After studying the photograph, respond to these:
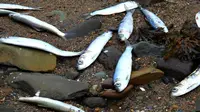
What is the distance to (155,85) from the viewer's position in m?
5.48

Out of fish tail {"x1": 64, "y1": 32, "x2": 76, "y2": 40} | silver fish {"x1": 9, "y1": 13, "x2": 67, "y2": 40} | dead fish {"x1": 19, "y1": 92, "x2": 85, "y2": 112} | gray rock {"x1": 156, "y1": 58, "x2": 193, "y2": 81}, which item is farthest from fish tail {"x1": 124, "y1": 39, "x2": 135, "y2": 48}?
dead fish {"x1": 19, "y1": 92, "x2": 85, "y2": 112}

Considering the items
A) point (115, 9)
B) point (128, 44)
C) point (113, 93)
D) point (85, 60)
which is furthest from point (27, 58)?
point (115, 9)

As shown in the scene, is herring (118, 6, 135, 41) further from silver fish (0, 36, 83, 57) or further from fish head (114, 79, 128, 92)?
fish head (114, 79, 128, 92)

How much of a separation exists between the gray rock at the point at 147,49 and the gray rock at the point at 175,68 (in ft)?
0.92

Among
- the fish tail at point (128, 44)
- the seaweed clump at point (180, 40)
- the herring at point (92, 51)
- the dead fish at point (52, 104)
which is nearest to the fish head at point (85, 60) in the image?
the herring at point (92, 51)

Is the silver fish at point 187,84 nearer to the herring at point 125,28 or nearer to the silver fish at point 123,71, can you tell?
the silver fish at point 123,71

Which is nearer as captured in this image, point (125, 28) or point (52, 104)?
point (52, 104)

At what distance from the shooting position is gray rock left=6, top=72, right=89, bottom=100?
5105 millimetres

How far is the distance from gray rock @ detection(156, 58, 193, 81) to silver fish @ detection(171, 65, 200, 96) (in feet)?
0.34

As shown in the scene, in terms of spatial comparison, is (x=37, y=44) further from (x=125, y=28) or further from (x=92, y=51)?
(x=125, y=28)

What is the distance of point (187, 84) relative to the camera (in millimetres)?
5328

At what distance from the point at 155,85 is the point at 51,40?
1.72 m

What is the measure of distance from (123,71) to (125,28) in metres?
1.08

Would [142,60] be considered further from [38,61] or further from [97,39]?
[38,61]
